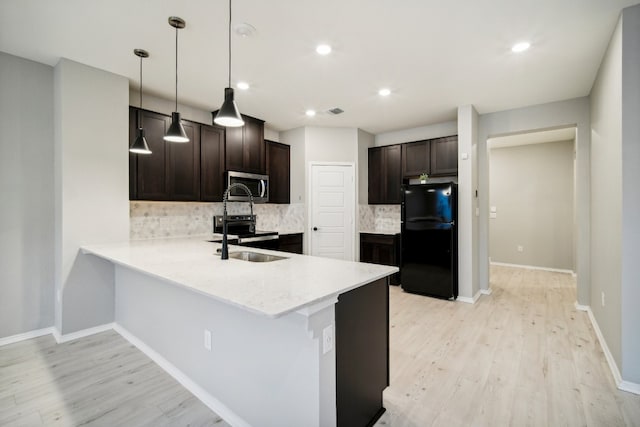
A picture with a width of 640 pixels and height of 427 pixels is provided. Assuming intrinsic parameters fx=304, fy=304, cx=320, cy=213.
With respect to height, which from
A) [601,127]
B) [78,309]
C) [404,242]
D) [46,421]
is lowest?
[46,421]

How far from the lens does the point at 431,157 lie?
15.8ft

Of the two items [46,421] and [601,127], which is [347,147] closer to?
[601,127]

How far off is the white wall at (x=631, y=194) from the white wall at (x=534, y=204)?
15.2 ft

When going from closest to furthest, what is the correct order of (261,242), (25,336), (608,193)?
(608,193), (25,336), (261,242)

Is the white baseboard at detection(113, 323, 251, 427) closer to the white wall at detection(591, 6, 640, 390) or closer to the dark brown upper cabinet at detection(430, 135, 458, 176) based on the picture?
the white wall at detection(591, 6, 640, 390)

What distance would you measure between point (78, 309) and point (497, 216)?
24.5 ft

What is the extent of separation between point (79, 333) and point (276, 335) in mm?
2594

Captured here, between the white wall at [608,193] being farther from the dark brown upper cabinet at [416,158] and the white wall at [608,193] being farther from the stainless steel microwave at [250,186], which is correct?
the stainless steel microwave at [250,186]

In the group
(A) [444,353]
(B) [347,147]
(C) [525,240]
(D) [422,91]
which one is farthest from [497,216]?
(A) [444,353]

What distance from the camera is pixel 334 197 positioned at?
5.16 metres

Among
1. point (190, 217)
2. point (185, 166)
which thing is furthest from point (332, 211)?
point (185, 166)

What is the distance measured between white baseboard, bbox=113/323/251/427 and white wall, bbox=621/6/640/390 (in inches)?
102

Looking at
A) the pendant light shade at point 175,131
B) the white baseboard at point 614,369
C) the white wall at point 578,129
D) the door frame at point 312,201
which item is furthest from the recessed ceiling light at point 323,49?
the white baseboard at point 614,369

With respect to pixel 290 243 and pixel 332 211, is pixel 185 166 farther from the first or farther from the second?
pixel 332 211
